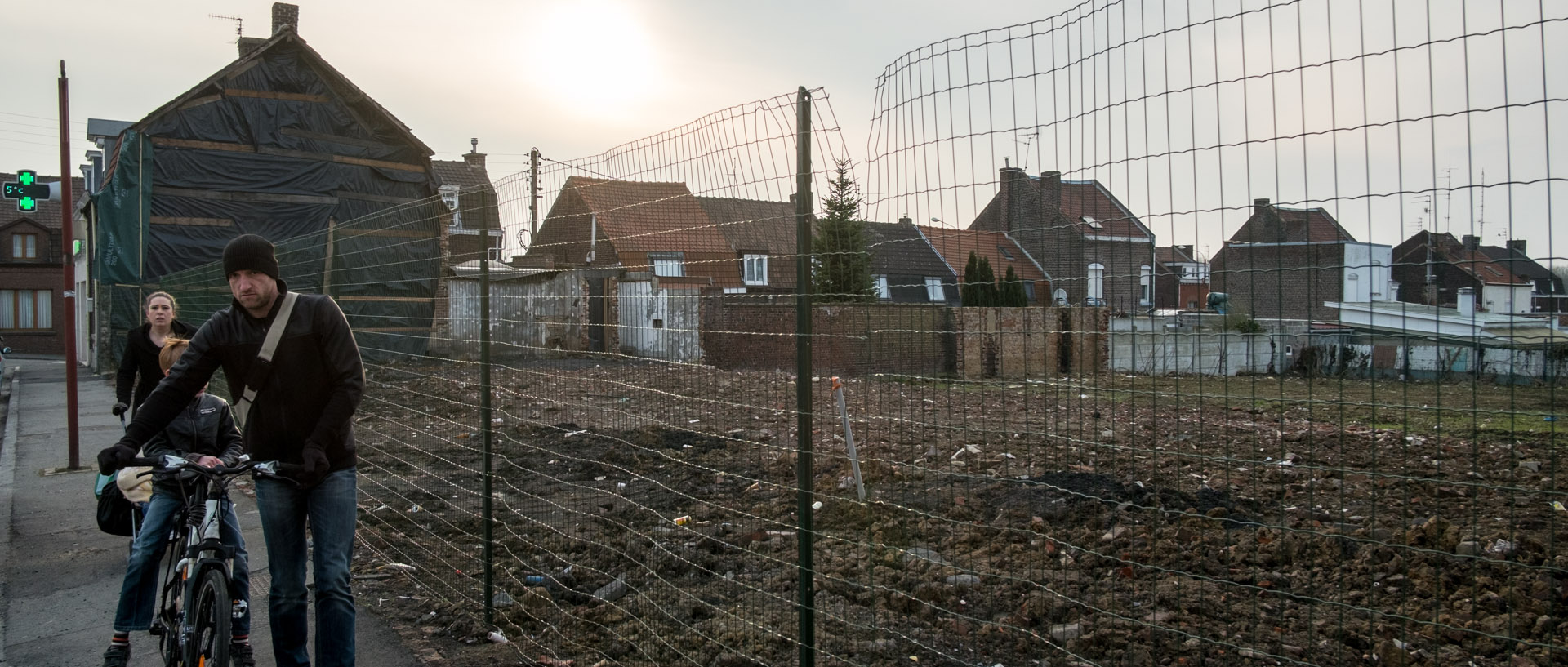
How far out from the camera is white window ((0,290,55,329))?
147 feet

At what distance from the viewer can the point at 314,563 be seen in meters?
3.93

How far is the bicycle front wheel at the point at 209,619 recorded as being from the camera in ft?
12.3

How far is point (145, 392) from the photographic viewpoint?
607cm

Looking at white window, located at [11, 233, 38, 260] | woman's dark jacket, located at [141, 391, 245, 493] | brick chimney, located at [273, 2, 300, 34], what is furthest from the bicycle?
white window, located at [11, 233, 38, 260]

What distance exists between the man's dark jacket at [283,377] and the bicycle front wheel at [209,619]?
49 cm

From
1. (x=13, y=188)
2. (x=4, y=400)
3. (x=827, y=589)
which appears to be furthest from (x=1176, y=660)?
(x=4, y=400)

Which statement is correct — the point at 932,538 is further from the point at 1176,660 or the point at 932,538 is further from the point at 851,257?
the point at 851,257

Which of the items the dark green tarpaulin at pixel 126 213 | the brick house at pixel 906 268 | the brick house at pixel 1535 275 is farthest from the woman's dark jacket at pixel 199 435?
the dark green tarpaulin at pixel 126 213

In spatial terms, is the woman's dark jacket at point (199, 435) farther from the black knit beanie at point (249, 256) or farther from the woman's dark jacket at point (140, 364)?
the black knit beanie at point (249, 256)

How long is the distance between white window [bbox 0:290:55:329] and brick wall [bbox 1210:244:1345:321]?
53571 millimetres

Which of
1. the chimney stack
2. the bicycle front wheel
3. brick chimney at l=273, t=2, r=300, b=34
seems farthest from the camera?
brick chimney at l=273, t=2, r=300, b=34

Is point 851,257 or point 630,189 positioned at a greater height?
point 630,189

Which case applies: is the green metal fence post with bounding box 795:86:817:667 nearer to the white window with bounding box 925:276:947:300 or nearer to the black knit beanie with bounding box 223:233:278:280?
the white window with bounding box 925:276:947:300

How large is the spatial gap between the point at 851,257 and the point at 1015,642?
229cm
